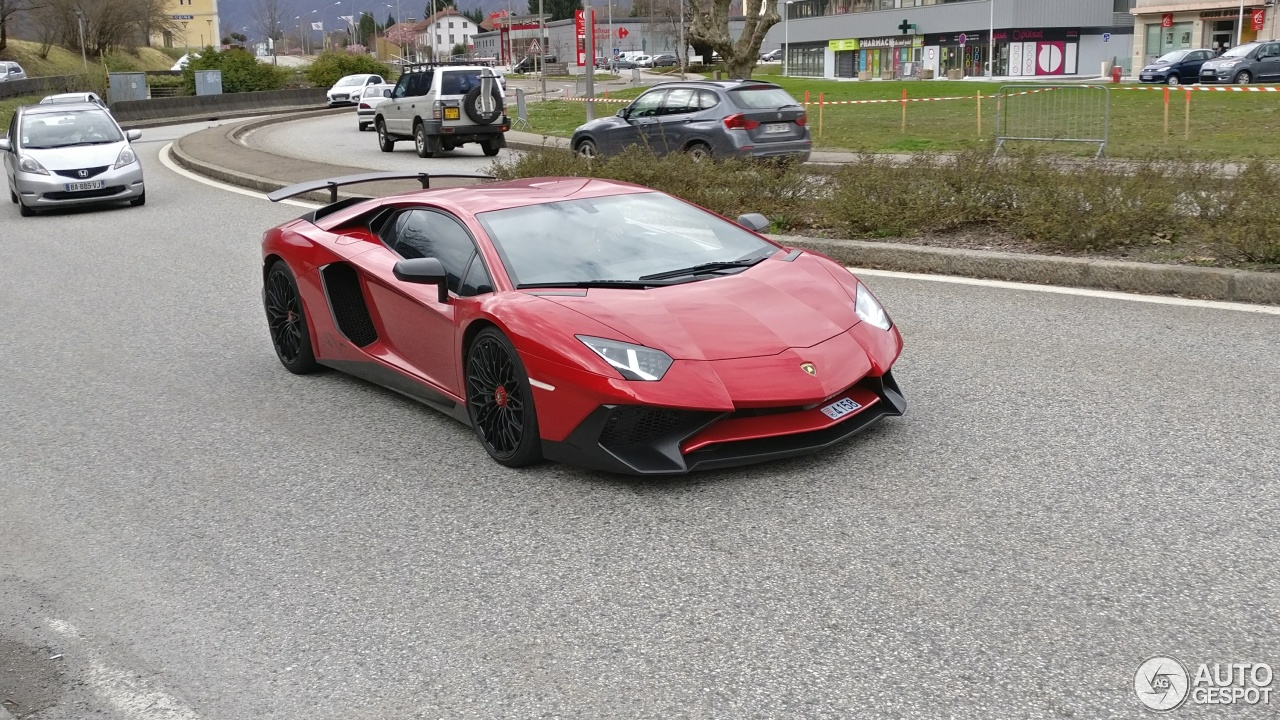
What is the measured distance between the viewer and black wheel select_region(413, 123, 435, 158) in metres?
26.6

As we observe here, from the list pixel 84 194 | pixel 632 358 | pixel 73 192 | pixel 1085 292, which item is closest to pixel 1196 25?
pixel 84 194

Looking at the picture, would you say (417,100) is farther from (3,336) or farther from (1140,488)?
(1140,488)

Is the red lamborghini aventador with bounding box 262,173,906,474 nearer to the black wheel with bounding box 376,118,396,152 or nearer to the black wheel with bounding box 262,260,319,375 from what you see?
the black wheel with bounding box 262,260,319,375

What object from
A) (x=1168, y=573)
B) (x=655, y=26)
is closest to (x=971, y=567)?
(x=1168, y=573)

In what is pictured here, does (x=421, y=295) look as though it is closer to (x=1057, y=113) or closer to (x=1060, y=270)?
(x=1060, y=270)

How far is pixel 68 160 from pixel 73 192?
643 mm

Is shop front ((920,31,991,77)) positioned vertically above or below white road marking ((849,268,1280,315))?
above

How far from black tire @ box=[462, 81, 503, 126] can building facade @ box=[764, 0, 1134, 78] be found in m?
57.0

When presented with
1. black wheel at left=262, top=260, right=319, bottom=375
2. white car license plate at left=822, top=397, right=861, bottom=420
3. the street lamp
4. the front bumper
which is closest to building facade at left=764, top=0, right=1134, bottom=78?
the street lamp

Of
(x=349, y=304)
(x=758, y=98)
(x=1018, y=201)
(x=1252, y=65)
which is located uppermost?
(x=1252, y=65)

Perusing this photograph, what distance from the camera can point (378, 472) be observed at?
5855 millimetres

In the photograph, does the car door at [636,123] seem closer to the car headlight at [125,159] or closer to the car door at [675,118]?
the car door at [675,118]

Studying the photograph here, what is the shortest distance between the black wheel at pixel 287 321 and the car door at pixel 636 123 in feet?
40.9

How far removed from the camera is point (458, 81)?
26766 millimetres
